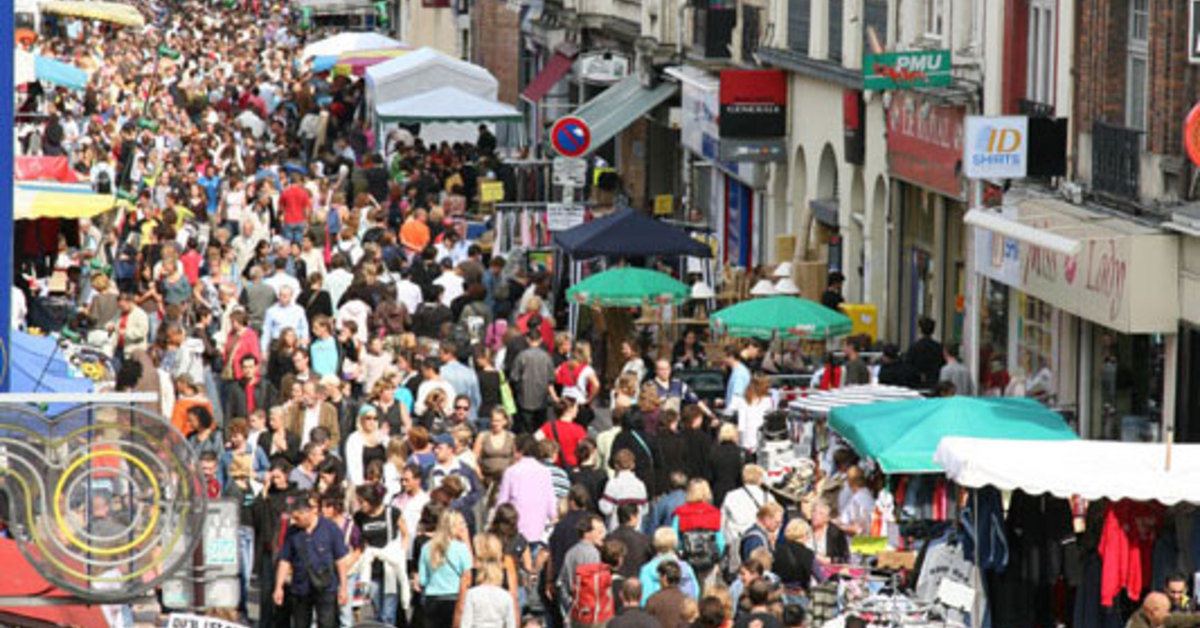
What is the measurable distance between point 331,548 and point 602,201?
2841 cm

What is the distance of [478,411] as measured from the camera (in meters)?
24.8

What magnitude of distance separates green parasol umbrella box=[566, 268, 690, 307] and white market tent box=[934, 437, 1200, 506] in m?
13.0

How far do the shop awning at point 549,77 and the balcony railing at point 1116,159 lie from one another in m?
30.6

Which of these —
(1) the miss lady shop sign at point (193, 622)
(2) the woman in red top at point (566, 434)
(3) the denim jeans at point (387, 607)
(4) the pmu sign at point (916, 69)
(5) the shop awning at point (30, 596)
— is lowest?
(3) the denim jeans at point (387, 607)

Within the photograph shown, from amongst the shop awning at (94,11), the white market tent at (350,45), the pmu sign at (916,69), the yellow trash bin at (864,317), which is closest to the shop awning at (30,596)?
the pmu sign at (916,69)

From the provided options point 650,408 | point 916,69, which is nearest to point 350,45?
point 916,69

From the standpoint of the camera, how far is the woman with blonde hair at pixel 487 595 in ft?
55.8

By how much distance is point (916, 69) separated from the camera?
29.3 meters

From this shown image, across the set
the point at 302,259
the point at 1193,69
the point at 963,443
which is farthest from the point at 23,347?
the point at 302,259

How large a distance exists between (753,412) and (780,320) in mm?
3618

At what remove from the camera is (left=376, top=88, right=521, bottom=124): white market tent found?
48375 mm

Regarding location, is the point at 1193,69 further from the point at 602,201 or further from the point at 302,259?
the point at 602,201

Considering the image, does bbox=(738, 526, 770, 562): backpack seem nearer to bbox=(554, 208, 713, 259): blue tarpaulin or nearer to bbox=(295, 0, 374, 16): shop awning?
bbox=(554, 208, 713, 259): blue tarpaulin

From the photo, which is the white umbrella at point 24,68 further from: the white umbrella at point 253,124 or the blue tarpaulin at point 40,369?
the white umbrella at point 253,124
